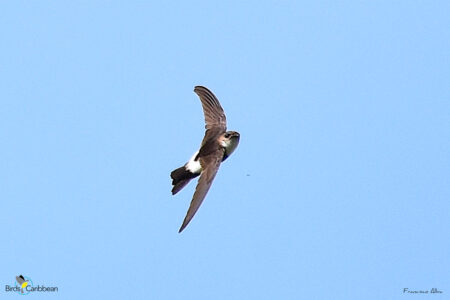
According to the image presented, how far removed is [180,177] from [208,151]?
455mm

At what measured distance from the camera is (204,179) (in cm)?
801

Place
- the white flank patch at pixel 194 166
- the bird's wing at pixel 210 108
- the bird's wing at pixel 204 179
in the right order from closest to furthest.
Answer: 1. the bird's wing at pixel 204 179
2. the white flank patch at pixel 194 166
3. the bird's wing at pixel 210 108

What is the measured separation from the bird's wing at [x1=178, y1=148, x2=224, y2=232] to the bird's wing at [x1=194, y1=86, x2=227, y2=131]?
0.89 meters

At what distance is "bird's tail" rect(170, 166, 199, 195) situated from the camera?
28.0 feet


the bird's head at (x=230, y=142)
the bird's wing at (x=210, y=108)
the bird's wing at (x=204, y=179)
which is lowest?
the bird's wing at (x=204, y=179)

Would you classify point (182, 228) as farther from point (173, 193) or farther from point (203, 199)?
point (173, 193)

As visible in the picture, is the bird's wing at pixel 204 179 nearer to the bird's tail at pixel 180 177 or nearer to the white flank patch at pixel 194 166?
the white flank patch at pixel 194 166

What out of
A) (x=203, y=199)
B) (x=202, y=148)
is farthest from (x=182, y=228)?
(x=202, y=148)

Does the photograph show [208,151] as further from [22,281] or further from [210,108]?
[22,281]

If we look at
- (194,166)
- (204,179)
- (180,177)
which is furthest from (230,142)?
(204,179)

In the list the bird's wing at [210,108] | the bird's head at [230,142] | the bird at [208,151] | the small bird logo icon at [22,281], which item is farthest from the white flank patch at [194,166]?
the small bird logo icon at [22,281]

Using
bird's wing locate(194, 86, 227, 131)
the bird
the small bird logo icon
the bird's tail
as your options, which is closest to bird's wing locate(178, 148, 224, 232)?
the bird

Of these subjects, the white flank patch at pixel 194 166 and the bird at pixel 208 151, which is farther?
the white flank patch at pixel 194 166

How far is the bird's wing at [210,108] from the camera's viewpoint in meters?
9.50
